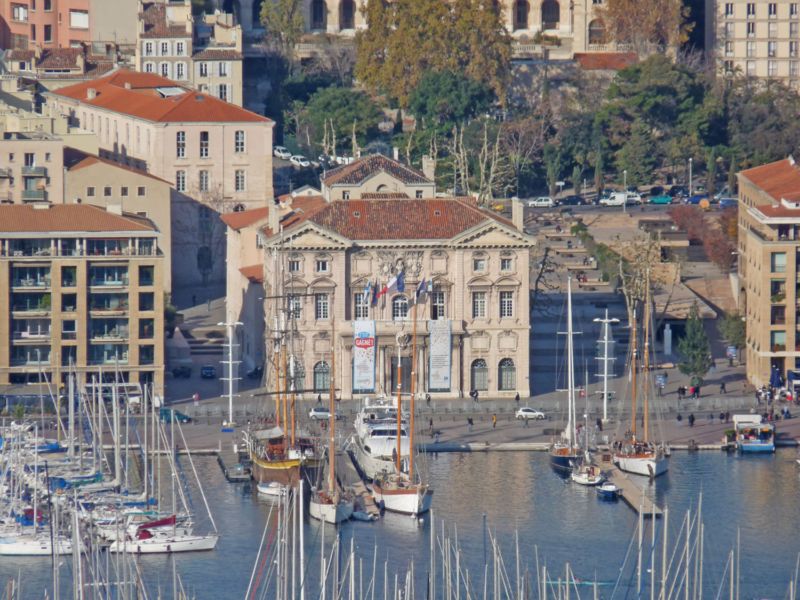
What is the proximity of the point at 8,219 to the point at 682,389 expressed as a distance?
35144 millimetres

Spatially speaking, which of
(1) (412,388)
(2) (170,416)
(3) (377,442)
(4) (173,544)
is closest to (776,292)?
(3) (377,442)

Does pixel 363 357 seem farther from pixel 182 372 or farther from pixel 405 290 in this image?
pixel 182 372

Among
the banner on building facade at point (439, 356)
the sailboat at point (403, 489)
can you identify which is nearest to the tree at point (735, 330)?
the banner on building facade at point (439, 356)

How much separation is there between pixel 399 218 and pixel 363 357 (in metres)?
7.27

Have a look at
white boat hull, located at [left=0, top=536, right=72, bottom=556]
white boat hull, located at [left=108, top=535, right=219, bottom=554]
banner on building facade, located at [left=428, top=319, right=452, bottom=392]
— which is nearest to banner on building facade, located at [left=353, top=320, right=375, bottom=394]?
banner on building facade, located at [left=428, top=319, right=452, bottom=392]

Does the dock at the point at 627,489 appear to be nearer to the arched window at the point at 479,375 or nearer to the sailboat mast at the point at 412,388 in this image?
the sailboat mast at the point at 412,388

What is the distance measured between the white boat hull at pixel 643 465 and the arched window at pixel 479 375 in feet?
51.9

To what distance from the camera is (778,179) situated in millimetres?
192500

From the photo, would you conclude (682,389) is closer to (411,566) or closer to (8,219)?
(8,219)

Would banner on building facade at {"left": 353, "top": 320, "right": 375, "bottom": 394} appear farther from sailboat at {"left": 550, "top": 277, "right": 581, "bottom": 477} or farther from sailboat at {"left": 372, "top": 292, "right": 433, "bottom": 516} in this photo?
sailboat at {"left": 372, "top": 292, "right": 433, "bottom": 516}

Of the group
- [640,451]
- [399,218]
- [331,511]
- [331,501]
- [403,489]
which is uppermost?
[399,218]

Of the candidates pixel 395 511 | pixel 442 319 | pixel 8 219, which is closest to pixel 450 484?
pixel 395 511

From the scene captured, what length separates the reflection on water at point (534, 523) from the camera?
140875mm

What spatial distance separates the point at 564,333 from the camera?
17625 centimetres
